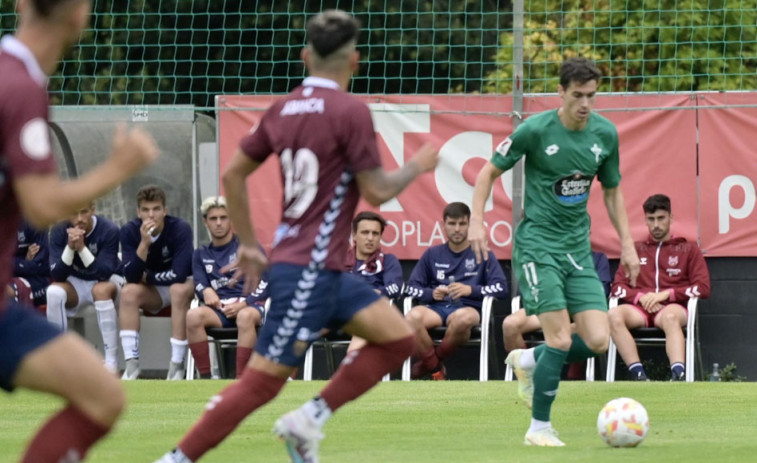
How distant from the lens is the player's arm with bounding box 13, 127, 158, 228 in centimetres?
400

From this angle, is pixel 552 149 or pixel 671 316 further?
pixel 671 316

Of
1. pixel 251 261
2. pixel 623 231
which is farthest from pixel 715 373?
pixel 251 261

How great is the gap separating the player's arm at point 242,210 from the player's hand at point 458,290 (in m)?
7.33

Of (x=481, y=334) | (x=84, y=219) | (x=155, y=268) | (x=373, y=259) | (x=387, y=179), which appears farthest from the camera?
(x=84, y=219)

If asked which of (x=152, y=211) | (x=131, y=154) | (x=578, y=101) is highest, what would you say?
(x=578, y=101)

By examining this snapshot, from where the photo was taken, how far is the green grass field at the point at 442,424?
723 cm

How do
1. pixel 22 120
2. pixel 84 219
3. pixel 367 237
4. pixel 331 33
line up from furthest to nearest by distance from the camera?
pixel 84 219, pixel 367 237, pixel 331 33, pixel 22 120

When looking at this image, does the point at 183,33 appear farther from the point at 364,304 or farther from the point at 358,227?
the point at 364,304

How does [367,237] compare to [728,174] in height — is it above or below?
below

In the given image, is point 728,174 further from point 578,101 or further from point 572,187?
point 578,101

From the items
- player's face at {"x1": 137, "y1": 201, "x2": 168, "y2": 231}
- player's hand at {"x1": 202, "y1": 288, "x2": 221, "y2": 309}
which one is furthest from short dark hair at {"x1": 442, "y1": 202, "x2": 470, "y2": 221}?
player's face at {"x1": 137, "y1": 201, "x2": 168, "y2": 231}

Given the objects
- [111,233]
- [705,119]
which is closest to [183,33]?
[111,233]

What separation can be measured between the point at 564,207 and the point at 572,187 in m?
0.12

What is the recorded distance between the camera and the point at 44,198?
13.1 ft
